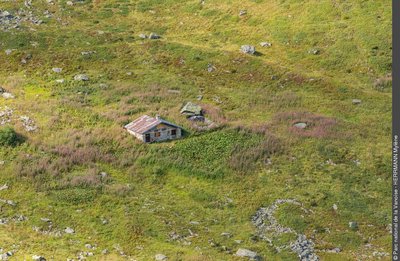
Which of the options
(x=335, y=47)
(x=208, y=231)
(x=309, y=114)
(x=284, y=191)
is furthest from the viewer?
(x=335, y=47)

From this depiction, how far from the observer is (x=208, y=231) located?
3691 cm

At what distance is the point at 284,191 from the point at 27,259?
1883 cm

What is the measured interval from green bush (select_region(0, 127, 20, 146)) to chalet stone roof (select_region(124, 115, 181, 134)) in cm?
910

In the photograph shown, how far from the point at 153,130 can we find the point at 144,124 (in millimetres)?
1372

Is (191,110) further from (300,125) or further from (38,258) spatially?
(38,258)

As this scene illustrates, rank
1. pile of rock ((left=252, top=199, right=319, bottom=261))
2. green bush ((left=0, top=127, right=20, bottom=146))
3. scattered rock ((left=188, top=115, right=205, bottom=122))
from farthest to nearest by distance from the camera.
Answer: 1. scattered rock ((left=188, top=115, right=205, bottom=122))
2. green bush ((left=0, top=127, right=20, bottom=146))
3. pile of rock ((left=252, top=199, right=319, bottom=261))

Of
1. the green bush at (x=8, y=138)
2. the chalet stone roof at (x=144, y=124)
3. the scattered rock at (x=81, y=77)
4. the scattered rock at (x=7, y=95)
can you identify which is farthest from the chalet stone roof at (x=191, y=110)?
the scattered rock at (x=7, y=95)

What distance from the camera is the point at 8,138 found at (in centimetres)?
4506

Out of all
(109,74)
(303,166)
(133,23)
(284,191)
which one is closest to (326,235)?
(284,191)

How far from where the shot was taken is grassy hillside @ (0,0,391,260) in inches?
1442

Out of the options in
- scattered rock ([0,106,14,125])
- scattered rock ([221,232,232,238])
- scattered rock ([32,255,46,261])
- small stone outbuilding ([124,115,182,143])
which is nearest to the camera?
scattered rock ([32,255,46,261])

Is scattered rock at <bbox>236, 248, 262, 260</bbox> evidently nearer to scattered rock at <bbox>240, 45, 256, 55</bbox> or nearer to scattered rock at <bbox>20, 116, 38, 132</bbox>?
scattered rock at <bbox>20, 116, 38, 132</bbox>

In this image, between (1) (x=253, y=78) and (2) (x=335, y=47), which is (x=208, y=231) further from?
(2) (x=335, y=47)

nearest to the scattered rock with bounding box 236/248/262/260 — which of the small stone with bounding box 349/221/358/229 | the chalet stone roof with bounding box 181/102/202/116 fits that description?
the small stone with bounding box 349/221/358/229
